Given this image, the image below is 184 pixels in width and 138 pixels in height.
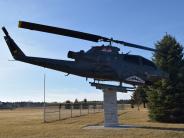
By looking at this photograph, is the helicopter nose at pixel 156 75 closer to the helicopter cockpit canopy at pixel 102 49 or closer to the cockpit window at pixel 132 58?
the cockpit window at pixel 132 58

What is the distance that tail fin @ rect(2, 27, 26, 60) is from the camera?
2517 cm

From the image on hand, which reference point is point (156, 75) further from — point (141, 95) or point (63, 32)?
point (141, 95)

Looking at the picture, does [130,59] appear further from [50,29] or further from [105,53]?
[50,29]

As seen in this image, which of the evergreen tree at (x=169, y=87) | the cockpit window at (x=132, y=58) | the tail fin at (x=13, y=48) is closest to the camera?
the tail fin at (x=13, y=48)

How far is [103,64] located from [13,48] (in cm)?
556

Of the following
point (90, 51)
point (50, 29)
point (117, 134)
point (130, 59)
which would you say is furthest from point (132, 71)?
point (50, 29)

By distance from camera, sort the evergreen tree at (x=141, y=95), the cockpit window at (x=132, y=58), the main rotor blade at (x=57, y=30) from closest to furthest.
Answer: the main rotor blade at (x=57, y=30) < the cockpit window at (x=132, y=58) < the evergreen tree at (x=141, y=95)

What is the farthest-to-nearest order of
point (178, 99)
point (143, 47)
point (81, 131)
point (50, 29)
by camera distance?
point (178, 99)
point (81, 131)
point (143, 47)
point (50, 29)

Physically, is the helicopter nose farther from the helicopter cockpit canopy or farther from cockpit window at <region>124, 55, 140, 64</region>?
the helicopter cockpit canopy

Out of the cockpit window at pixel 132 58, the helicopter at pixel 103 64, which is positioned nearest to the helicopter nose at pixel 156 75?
the helicopter at pixel 103 64

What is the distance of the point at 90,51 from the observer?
1003 inches

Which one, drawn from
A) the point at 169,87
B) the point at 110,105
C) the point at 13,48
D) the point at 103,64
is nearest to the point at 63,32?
the point at 103,64

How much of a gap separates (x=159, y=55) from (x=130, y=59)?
35.1ft

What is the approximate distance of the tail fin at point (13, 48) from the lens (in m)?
25.2
